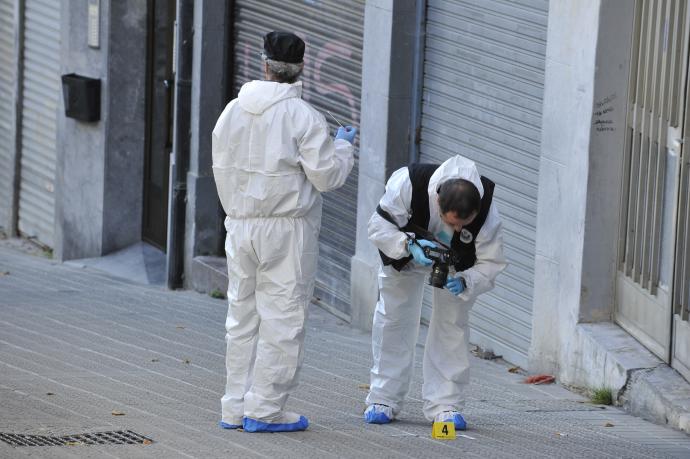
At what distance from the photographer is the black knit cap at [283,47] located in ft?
21.0

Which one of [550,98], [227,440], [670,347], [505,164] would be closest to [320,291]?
[505,164]

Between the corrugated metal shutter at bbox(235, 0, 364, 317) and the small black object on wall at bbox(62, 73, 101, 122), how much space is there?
2.79 meters

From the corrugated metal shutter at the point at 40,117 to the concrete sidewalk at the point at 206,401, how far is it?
4.64m

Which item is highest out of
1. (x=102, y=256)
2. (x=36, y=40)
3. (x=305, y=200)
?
(x=305, y=200)

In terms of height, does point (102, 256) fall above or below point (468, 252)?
below

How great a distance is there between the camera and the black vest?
252 inches

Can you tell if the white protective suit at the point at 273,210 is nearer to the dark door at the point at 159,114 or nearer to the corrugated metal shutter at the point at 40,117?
the dark door at the point at 159,114

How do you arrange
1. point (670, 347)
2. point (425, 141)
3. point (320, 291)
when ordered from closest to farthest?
1. point (670, 347)
2. point (425, 141)
3. point (320, 291)

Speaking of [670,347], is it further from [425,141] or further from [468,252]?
[425,141]

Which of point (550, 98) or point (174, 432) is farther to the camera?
point (550, 98)

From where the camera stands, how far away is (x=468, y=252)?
6.47 metres

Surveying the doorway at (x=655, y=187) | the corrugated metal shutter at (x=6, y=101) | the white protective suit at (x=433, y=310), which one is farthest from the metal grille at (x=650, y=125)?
the corrugated metal shutter at (x=6, y=101)

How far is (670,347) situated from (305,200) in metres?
2.26

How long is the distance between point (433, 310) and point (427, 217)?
482 millimetres
